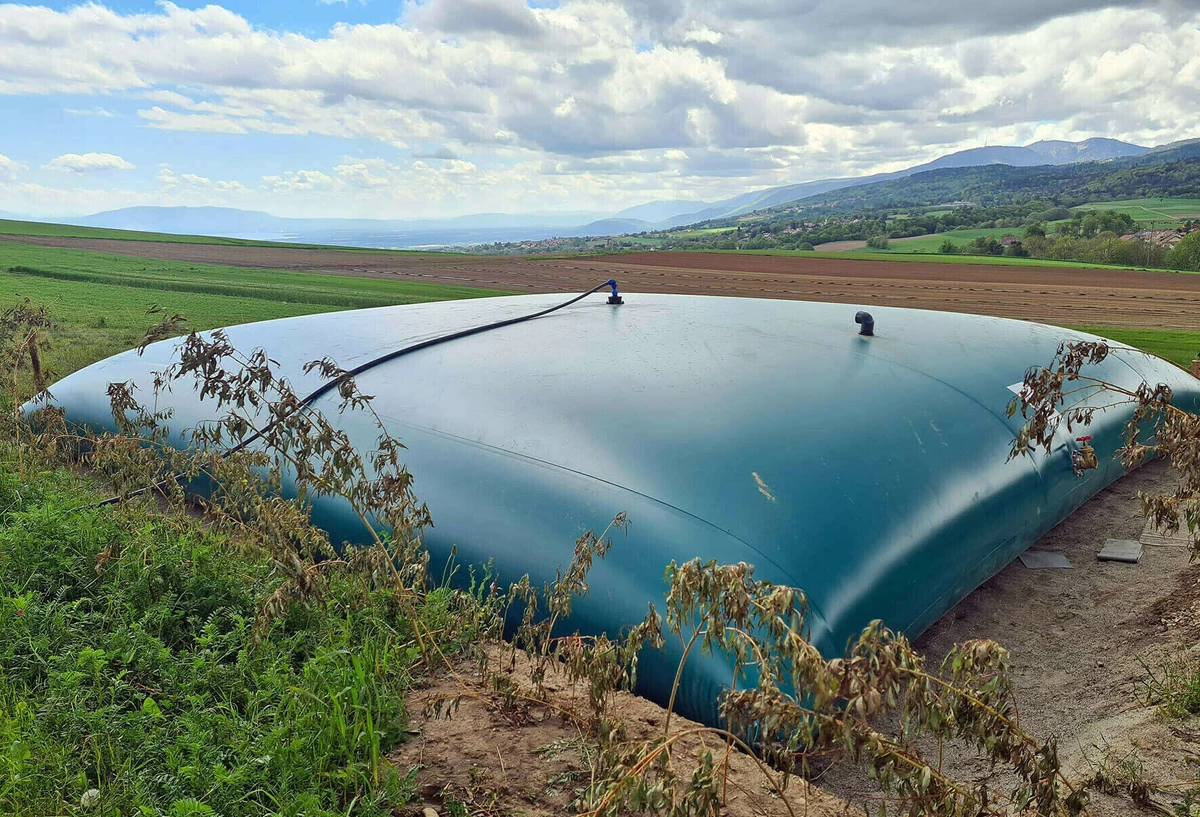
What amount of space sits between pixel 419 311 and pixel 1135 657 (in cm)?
650

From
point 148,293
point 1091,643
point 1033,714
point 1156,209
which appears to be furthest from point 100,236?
point 1156,209

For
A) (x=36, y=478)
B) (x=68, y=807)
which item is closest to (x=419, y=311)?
(x=36, y=478)

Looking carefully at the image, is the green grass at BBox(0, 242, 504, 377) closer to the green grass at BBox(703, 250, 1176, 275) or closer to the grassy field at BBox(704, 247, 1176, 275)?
the green grass at BBox(703, 250, 1176, 275)

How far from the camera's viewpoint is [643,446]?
432cm

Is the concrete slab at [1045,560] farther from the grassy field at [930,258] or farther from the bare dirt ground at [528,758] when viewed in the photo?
the grassy field at [930,258]

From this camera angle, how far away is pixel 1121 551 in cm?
575

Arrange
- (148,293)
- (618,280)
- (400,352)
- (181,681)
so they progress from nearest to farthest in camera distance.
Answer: (181,681), (400,352), (148,293), (618,280)

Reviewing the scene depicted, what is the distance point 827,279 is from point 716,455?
3202cm

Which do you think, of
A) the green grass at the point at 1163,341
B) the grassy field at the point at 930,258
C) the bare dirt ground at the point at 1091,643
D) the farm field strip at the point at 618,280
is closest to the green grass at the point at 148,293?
the farm field strip at the point at 618,280

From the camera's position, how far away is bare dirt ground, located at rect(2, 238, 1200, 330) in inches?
947

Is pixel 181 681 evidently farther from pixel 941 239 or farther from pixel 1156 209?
pixel 1156 209

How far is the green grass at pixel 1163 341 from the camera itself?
44.4 feet

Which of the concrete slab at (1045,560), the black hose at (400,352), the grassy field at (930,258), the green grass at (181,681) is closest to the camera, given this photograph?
the green grass at (181,681)

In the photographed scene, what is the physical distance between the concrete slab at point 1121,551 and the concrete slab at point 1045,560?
0.26m
